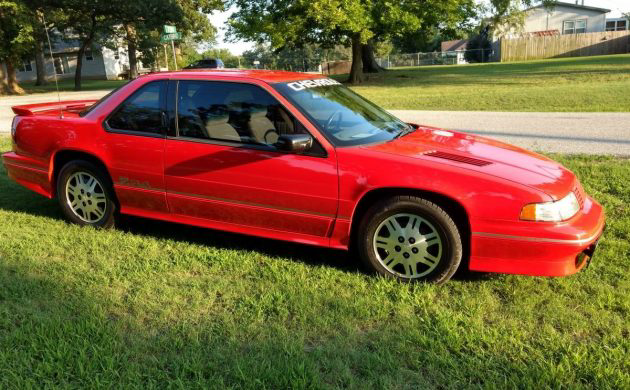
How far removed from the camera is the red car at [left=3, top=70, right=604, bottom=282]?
3.23m

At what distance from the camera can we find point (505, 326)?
9.62 ft

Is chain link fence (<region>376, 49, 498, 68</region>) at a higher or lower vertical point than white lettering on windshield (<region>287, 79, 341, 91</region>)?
higher

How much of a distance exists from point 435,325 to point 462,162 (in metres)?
1.15

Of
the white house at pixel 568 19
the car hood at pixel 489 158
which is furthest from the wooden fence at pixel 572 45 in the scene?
the car hood at pixel 489 158

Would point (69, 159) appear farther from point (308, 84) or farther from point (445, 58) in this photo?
point (445, 58)

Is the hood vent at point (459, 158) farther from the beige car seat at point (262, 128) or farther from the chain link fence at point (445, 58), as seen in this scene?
the chain link fence at point (445, 58)

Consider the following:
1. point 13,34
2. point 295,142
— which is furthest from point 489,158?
point 13,34

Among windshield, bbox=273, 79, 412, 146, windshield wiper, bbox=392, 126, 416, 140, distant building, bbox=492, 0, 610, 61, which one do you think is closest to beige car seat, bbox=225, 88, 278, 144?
windshield, bbox=273, 79, 412, 146

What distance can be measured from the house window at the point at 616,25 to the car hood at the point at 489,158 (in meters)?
64.4

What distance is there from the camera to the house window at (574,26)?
178 ft

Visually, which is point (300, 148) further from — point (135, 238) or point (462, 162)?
point (135, 238)

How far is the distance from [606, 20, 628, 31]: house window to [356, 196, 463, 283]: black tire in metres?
65.4

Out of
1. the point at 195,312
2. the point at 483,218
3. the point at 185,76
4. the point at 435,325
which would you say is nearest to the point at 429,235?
the point at 483,218

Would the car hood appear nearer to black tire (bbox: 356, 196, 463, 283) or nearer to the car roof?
black tire (bbox: 356, 196, 463, 283)
